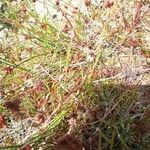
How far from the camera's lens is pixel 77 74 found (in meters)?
1.99

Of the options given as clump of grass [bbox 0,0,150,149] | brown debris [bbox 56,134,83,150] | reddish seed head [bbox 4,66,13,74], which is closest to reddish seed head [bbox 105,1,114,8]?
clump of grass [bbox 0,0,150,149]

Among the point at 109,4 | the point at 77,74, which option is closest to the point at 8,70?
the point at 77,74

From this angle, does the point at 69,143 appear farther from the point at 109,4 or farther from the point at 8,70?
the point at 109,4

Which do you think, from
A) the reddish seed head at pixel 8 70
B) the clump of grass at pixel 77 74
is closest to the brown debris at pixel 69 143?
the clump of grass at pixel 77 74

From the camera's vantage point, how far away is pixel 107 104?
182 cm

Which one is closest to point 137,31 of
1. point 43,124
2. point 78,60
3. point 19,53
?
point 78,60

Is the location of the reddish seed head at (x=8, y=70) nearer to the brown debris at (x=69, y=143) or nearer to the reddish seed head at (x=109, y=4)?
the brown debris at (x=69, y=143)

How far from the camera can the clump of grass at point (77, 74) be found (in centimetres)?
173

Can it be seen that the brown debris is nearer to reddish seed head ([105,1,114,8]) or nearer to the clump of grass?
the clump of grass

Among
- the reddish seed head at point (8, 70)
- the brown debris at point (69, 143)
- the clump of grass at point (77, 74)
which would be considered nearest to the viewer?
the brown debris at point (69, 143)

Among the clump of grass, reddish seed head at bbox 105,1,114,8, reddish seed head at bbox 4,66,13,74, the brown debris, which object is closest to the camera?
the brown debris

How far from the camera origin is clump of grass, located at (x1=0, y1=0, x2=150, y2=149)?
1.73 metres

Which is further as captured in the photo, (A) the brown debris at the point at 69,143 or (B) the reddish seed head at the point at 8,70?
(B) the reddish seed head at the point at 8,70

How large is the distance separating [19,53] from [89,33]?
426mm
